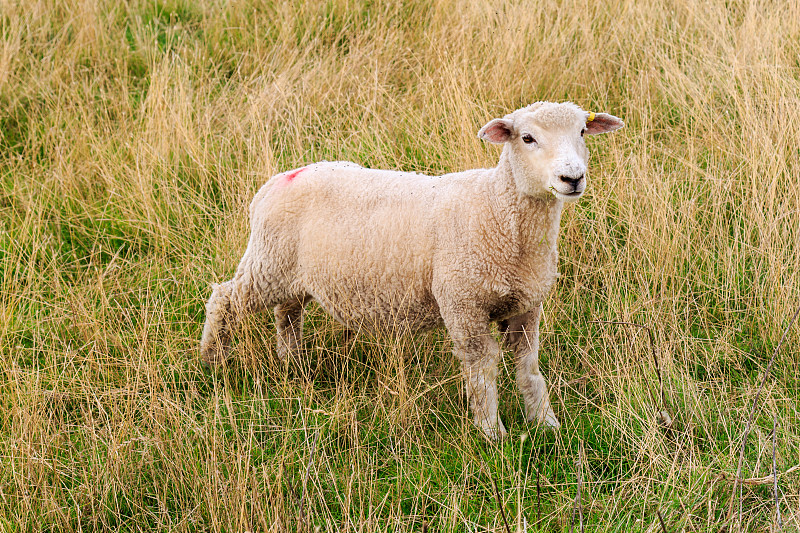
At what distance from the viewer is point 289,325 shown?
3596 mm

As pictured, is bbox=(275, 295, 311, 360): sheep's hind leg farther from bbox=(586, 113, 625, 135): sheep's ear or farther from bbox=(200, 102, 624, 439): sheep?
bbox=(586, 113, 625, 135): sheep's ear

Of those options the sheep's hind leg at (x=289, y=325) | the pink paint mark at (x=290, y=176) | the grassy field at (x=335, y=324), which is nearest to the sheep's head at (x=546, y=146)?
the grassy field at (x=335, y=324)

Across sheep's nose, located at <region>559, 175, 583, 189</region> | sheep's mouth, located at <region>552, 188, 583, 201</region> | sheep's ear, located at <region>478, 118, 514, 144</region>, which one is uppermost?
sheep's ear, located at <region>478, 118, 514, 144</region>

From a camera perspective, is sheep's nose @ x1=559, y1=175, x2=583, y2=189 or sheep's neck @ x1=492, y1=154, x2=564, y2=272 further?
sheep's neck @ x1=492, y1=154, x2=564, y2=272

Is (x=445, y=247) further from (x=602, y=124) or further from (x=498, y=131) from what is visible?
(x=602, y=124)

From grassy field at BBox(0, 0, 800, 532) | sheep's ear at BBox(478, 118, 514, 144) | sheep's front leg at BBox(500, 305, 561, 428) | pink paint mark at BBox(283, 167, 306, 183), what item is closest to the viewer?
grassy field at BBox(0, 0, 800, 532)

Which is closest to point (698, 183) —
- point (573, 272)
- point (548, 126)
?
point (573, 272)

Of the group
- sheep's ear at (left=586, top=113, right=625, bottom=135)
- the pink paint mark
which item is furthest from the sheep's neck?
the pink paint mark

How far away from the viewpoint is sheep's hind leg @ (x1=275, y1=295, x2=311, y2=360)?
3.54 metres

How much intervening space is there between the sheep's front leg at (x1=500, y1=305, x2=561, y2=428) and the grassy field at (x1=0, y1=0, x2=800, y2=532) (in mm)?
80

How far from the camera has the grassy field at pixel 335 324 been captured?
103 inches

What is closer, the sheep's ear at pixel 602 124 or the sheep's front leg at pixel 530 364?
the sheep's ear at pixel 602 124

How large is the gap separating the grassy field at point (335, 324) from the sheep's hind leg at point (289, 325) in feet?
0.34

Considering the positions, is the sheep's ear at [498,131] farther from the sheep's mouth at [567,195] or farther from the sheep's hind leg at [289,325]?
the sheep's hind leg at [289,325]
